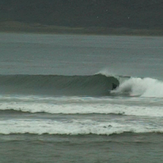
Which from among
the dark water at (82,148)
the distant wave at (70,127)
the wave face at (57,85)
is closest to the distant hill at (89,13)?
the wave face at (57,85)

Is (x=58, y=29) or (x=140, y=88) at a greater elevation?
(x=58, y=29)

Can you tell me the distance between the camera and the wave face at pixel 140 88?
31038 mm

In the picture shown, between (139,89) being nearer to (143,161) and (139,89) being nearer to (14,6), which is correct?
(143,161)

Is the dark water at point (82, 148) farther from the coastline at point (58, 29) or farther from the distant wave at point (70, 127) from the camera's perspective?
the coastline at point (58, 29)

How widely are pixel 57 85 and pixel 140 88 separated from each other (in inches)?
179

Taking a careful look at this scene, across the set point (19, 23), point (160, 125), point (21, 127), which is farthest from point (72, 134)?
point (19, 23)

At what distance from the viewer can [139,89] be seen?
107ft

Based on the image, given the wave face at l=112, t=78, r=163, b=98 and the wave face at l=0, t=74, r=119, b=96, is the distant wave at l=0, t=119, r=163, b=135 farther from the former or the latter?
the wave face at l=0, t=74, r=119, b=96

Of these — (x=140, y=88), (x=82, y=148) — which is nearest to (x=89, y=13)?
(x=140, y=88)

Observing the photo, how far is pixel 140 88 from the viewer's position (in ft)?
107

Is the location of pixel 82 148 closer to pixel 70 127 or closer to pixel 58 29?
pixel 70 127

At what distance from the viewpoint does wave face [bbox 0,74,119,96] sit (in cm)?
3253

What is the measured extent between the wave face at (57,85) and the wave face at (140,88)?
1.73ft

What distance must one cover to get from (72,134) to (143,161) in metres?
3.20
